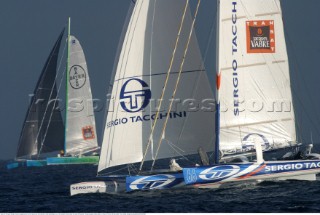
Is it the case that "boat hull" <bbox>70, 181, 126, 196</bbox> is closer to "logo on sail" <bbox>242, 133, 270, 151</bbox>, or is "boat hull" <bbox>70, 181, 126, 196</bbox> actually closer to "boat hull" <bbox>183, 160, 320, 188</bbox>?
"boat hull" <bbox>183, 160, 320, 188</bbox>

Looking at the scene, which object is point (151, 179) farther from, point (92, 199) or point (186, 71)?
point (186, 71)

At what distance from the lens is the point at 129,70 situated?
3091 cm

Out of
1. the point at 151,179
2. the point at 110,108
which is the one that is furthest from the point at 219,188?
the point at 110,108

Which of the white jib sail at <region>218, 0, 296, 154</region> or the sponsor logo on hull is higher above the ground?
the white jib sail at <region>218, 0, 296, 154</region>

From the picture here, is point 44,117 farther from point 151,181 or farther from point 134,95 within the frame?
point 151,181

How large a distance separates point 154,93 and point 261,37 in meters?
4.71

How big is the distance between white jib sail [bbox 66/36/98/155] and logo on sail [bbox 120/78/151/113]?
3105 cm

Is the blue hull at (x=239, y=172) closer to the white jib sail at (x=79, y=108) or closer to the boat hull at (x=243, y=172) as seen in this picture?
the boat hull at (x=243, y=172)

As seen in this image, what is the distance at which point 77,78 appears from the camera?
63000 millimetres

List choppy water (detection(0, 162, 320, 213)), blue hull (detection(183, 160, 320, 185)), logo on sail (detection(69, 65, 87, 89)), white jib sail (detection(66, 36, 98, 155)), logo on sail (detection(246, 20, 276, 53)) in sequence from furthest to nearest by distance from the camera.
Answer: logo on sail (detection(69, 65, 87, 89))
white jib sail (detection(66, 36, 98, 155))
logo on sail (detection(246, 20, 276, 53))
blue hull (detection(183, 160, 320, 185))
choppy water (detection(0, 162, 320, 213))

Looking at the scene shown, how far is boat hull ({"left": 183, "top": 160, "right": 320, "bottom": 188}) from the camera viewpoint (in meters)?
29.0

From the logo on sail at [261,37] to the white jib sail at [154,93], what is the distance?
212 centimetres

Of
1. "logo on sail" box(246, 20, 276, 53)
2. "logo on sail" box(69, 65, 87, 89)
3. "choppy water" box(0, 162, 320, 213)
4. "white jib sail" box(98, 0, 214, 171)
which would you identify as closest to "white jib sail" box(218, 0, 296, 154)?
"logo on sail" box(246, 20, 276, 53)

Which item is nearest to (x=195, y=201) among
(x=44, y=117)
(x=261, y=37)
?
(x=261, y=37)
